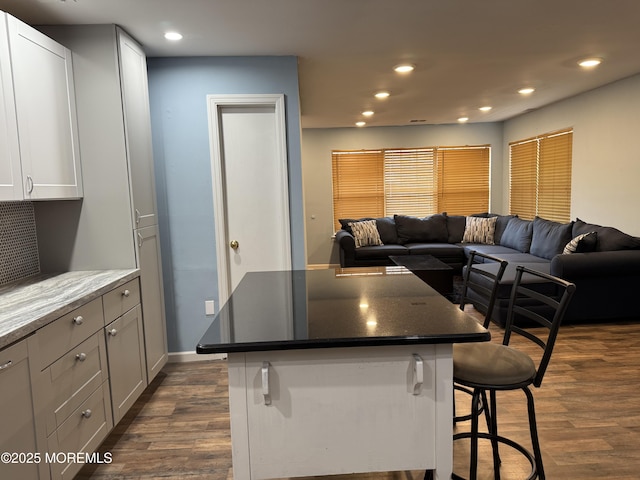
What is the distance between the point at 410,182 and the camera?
7375 mm

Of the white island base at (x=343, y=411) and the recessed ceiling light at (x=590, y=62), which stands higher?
the recessed ceiling light at (x=590, y=62)

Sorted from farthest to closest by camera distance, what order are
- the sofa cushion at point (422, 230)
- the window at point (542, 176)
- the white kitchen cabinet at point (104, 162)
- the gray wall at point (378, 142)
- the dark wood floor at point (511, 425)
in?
the gray wall at point (378, 142) → the sofa cushion at point (422, 230) → the window at point (542, 176) → the white kitchen cabinet at point (104, 162) → the dark wood floor at point (511, 425)

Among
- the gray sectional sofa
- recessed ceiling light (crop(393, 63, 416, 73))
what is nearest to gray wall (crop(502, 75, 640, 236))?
the gray sectional sofa

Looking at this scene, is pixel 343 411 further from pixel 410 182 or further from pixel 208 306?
pixel 410 182

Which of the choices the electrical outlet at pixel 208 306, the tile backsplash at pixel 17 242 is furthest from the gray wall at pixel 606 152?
the tile backsplash at pixel 17 242

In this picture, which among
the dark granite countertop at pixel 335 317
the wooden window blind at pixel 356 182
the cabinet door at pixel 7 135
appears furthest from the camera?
the wooden window blind at pixel 356 182

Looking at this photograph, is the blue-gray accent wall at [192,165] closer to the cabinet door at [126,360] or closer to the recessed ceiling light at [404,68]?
the cabinet door at [126,360]

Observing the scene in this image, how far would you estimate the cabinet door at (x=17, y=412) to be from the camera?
1454 millimetres

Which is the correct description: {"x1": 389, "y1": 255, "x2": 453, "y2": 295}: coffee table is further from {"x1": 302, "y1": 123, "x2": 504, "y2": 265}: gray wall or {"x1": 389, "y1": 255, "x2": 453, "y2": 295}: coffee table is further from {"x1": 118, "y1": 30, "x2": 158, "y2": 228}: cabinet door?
{"x1": 302, "y1": 123, "x2": 504, "y2": 265}: gray wall

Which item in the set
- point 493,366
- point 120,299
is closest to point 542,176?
point 493,366

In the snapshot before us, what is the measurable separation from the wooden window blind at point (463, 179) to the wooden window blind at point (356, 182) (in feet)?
3.48

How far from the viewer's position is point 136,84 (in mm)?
2832

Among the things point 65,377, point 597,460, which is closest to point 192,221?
point 65,377

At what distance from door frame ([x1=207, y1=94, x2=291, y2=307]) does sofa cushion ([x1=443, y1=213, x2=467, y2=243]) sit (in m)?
4.09
